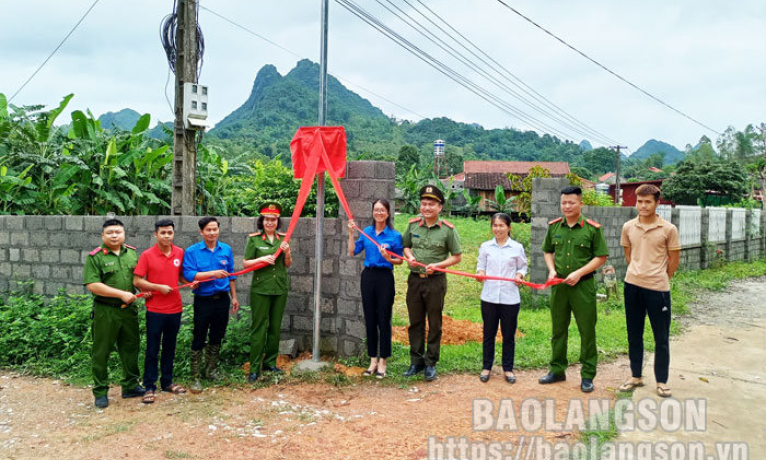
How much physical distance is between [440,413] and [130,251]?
9.72ft

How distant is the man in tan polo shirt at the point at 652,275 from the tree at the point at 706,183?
3149 centimetres

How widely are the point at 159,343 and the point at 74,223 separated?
323 cm

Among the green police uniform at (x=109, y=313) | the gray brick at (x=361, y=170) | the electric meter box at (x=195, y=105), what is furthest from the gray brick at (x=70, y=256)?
the gray brick at (x=361, y=170)

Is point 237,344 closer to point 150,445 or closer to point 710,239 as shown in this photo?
point 150,445

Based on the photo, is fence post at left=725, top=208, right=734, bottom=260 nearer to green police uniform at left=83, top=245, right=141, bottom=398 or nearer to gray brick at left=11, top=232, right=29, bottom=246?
green police uniform at left=83, top=245, right=141, bottom=398

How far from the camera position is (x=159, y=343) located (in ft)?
15.0

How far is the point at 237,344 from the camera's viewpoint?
5.25m

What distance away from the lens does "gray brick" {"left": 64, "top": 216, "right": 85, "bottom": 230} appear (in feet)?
22.1

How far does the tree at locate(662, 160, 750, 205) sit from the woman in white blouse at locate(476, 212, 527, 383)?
31848mm

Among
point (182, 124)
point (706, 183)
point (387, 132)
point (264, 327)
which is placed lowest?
point (264, 327)

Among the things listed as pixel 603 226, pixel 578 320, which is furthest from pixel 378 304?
pixel 603 226

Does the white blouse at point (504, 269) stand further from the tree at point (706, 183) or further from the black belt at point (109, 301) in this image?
the tree at point (706, 183)

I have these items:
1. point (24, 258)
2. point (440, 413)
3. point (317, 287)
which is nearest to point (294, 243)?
point (317, 287)

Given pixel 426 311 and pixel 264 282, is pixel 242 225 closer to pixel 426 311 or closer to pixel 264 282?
pixel 264 282
